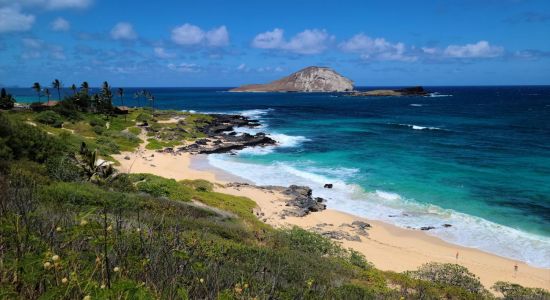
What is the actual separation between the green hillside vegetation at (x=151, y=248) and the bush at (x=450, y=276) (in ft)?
0.18

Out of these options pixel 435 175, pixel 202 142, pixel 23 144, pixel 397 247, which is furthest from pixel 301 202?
pixel 202 142

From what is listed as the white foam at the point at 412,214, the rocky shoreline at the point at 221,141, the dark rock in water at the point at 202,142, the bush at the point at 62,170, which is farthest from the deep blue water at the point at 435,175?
the bush at the point at 62,170

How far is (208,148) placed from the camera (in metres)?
53.7

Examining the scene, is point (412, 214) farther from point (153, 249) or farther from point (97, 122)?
point (97, 122)

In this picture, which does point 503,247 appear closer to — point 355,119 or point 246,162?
point 246,162

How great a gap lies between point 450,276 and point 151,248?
52.0 ft

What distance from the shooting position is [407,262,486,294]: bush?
17.0m

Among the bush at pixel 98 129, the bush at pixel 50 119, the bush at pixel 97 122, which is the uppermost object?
the bush at pixel 50 119

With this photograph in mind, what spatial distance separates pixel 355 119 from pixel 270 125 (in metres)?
21.4

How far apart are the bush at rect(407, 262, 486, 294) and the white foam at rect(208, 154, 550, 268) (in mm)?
6402

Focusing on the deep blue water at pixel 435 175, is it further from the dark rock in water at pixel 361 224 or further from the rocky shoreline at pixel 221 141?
the rocky shoreline at pixel 221 141

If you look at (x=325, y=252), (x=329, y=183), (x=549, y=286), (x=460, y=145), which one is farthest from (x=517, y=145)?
(x=325, y=252)

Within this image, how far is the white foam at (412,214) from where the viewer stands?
77.4ft

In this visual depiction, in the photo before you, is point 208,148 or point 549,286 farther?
point 208,148
